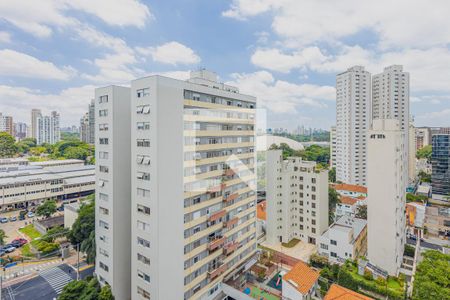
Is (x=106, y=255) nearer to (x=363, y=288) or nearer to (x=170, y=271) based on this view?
(x=170, y=271)

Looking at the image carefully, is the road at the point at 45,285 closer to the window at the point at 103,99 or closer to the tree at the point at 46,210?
the tree at the point at 46,210

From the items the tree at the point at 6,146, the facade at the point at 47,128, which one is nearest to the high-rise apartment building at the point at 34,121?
the facade at the point at 47,128

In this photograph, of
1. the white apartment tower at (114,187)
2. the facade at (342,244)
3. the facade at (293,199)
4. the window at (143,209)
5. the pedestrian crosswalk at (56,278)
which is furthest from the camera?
the facade at (293,199)

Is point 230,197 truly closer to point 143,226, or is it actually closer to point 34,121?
point 143,226

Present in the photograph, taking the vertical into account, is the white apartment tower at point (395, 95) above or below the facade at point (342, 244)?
above

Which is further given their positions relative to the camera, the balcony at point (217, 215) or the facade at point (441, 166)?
the facade at point (441, 166)

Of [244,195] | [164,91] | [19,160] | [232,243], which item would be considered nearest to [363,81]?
[244,195]

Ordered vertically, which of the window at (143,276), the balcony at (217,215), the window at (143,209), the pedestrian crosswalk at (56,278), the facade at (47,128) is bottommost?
the pedestrian crosswalk at (56,278)

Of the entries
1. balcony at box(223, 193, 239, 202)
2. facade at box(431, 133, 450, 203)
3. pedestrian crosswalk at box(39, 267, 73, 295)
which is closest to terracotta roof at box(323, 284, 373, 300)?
balcony at box(223, 193, 239, 202)
